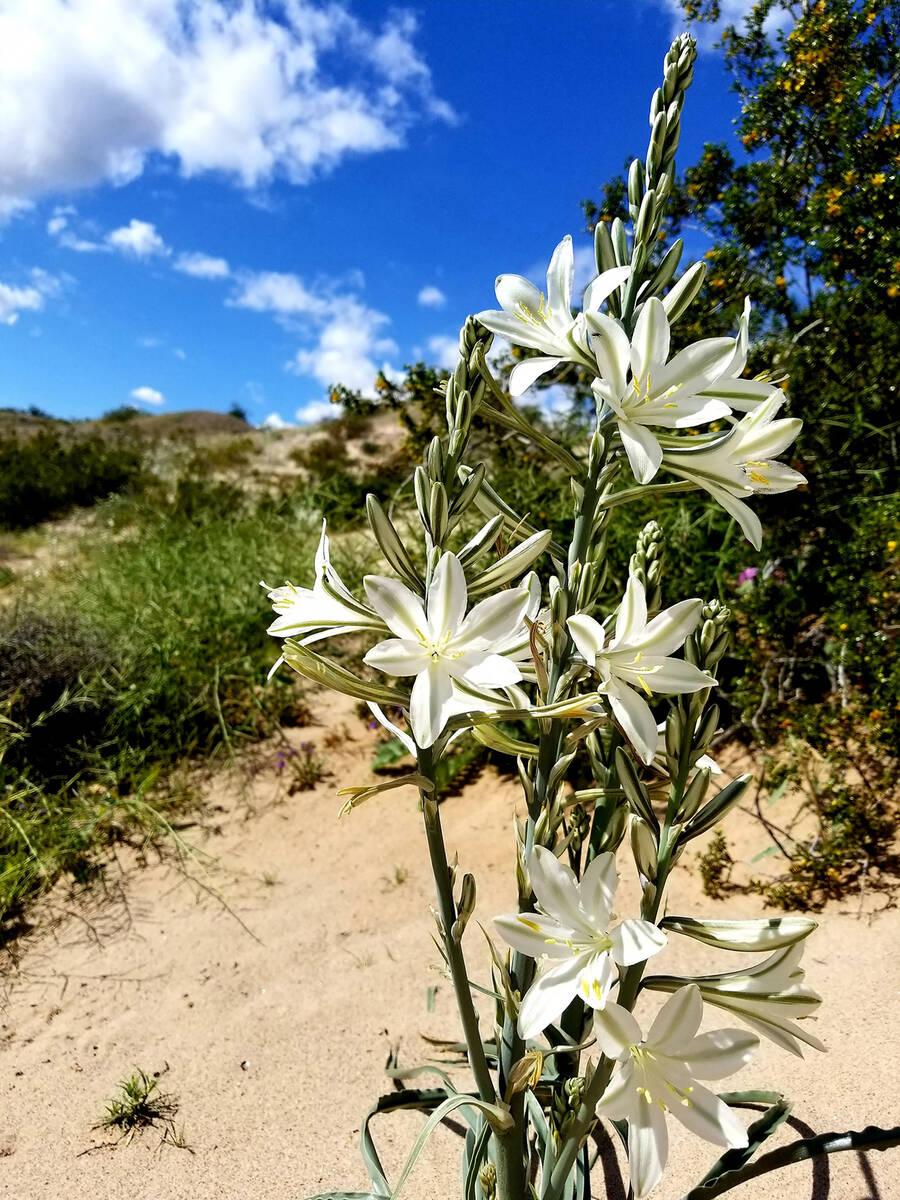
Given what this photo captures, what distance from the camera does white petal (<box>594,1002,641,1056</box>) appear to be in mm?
825

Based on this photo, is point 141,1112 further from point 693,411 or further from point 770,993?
point 693,411

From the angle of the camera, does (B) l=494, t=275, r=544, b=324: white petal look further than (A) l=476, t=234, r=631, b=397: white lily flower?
Yes

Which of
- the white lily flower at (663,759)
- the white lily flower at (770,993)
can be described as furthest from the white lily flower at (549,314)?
the white lily flower at (770,993)

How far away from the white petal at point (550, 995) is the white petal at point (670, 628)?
14.6 inches

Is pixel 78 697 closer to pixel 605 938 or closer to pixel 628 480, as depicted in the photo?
pixel 628 480

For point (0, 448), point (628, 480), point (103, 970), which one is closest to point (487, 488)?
point (103, 970)

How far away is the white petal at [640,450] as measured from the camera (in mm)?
890

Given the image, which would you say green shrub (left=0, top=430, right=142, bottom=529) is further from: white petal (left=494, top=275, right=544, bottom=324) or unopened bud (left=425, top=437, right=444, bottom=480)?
unopened bud (left=425, top=437, right=444, bottom=480)

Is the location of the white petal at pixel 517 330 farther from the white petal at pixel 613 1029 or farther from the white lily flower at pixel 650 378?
the white petal at pixel 613 1029

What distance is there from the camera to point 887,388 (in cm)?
396

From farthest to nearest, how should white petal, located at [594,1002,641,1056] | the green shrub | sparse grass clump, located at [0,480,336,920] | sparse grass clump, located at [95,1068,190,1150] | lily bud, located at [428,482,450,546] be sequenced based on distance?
the green shrub < sparse grass clump, located at [0,480,336,920] < sparse grass clump, located at [95,1068,190,1150] < lily bud, located at [428,482,450,546] < white petal, located at [594,1002,641,1056]

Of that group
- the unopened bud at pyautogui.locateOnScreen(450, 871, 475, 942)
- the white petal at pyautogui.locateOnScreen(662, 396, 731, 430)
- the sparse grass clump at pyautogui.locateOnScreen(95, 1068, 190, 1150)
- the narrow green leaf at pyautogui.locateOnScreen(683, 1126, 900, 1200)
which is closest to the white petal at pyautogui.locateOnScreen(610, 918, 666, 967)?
the unopened bud at pyautogui.locateOnScreen(450, 871, 475, 942)

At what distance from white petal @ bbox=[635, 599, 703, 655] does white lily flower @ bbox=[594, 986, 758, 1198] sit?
379mm

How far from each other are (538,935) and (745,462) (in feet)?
2.10
